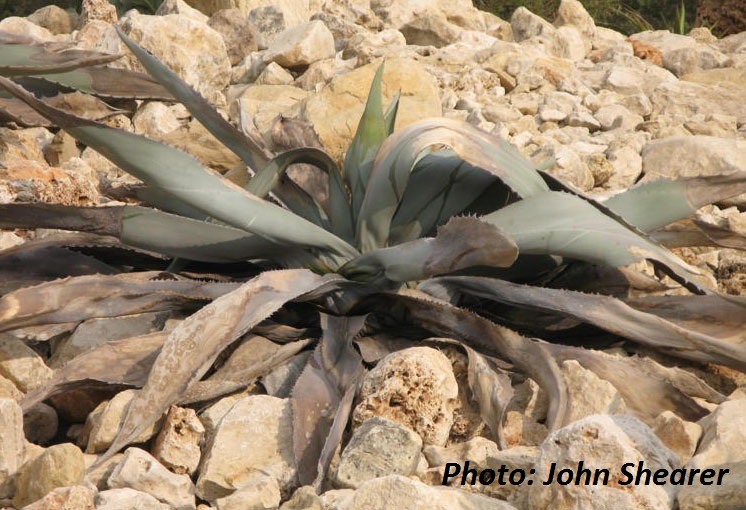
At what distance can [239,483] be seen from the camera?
6.34 ft

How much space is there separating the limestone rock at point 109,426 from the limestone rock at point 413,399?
43cm

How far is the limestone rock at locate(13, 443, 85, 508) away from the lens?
1837 mm

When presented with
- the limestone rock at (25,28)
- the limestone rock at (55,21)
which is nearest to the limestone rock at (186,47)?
the limestone rock at (25,28)

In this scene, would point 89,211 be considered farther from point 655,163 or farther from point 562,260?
point 655,163

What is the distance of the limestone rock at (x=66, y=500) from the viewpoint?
1648 mm

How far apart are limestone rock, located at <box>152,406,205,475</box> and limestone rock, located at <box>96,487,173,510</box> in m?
0.20

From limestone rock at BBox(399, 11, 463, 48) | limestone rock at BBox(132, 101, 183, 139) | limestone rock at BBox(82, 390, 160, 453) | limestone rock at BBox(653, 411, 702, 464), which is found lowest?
limestone rock at BBox(399, 11, 463, 48)

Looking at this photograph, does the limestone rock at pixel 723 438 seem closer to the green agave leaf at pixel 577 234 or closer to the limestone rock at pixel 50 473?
the green agave leaf at pixel 577 234

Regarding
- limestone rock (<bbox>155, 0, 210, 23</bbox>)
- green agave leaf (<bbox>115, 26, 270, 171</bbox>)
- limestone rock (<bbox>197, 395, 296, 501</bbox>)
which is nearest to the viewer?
limestone rock (<bbox>197, 395, 296, 501</bbox>)

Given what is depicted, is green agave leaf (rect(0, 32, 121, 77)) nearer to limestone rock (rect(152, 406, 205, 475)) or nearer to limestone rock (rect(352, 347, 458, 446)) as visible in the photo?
limestone rock (rect(152, 406, 205, 475))

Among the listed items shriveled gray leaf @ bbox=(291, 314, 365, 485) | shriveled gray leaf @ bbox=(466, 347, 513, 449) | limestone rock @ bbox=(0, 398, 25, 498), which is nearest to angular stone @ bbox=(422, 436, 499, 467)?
shriveled gray leaf @ bbox=(466, 347, 513, 449)

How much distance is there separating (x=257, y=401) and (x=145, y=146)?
2.19 feet

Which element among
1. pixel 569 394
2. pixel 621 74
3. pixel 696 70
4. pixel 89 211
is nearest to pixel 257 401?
pixel 569 394

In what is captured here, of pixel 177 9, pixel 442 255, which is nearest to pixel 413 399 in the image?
pixel 442 255
